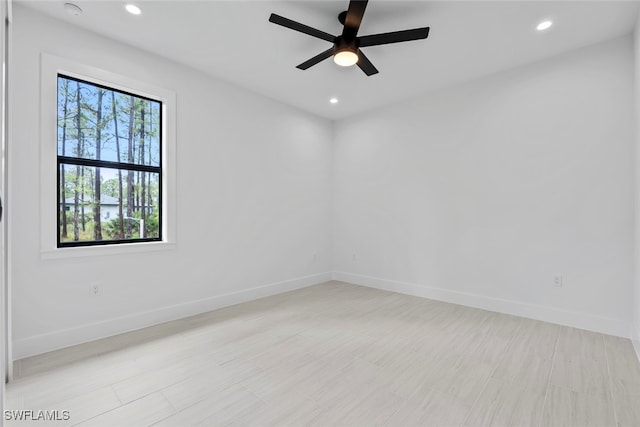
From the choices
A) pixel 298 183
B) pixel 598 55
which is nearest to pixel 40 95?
pixel 298 183

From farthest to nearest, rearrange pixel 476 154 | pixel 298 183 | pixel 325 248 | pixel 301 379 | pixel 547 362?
pixel 325 248, pixel 298 183, pixel 476 154, pixel 547 362, pixel 301 379

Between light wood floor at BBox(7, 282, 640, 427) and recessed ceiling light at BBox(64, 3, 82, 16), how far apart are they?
2869mm

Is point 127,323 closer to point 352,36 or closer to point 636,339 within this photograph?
point 352,36

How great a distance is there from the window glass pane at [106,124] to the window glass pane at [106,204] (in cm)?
17

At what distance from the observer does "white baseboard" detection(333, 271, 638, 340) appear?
3127mm

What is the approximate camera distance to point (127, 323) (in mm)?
3127

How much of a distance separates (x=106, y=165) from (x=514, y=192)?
14.5 ft

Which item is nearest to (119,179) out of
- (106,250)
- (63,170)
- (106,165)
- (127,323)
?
(106,165)

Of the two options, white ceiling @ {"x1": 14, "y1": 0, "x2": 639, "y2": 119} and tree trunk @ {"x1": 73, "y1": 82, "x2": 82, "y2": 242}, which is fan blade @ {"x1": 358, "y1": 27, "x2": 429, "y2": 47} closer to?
white ceiling @ {"x1": 14, "y1": 0, "x2": 639, "y2": 119}

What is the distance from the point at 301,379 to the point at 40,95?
3.14 metres

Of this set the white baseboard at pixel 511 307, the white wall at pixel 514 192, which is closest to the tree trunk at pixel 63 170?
the white wall at pixel 514 192

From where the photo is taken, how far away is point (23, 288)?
2.61 metres

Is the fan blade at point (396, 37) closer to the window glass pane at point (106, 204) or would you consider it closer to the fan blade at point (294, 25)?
the fan blade at point (294, 25)

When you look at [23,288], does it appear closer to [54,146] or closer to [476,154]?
[54,146]
